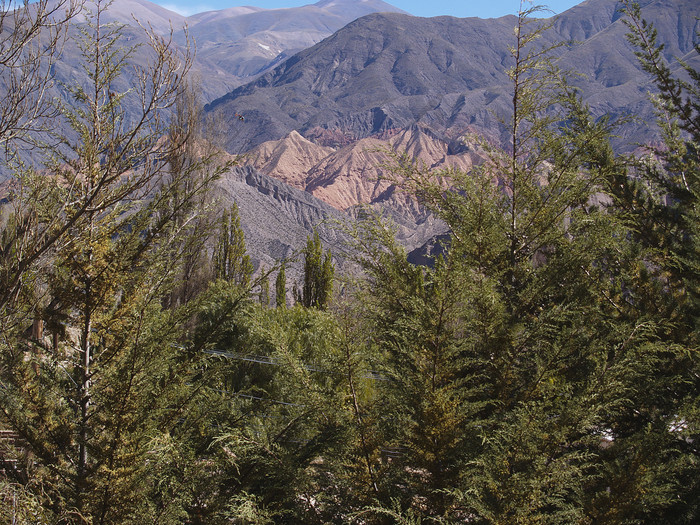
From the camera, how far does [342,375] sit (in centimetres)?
354

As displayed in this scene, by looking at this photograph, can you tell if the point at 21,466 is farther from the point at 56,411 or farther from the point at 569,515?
the point at 569,515

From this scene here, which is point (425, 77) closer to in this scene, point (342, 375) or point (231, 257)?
point (231, 257)

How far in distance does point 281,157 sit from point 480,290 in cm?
7222

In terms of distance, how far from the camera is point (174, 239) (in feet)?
11.5

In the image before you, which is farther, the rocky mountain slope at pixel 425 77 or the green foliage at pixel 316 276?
the rocky mountain slope at pixel 425 77

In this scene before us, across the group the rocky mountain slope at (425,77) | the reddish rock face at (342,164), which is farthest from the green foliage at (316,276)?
the rocky mountain slope at (425,77)

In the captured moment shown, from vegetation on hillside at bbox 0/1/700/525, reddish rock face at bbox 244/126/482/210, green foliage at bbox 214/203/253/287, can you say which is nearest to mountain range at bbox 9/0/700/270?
reddish rock face at bbox 244/126/482/210

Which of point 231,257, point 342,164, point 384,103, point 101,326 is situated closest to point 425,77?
point 384,103

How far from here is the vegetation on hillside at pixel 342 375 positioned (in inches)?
115

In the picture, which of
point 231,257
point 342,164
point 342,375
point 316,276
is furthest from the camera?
point 342,164

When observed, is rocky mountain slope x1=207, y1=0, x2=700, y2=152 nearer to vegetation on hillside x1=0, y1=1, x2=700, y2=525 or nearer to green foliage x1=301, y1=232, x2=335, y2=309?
green foliage x1=301, y1=232, x2=335, y2=309

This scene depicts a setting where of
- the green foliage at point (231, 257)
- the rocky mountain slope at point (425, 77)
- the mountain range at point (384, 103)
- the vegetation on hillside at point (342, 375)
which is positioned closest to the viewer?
the vegetation on hillside at point (342, 375)

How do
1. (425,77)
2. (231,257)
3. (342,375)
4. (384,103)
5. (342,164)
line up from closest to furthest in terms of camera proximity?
(342,375)
(231,257)
(342,164)
(384,103)
(425,77)

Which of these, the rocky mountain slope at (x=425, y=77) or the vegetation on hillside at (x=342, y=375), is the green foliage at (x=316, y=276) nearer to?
the vegetation on hillside at (x=342, y=375)
